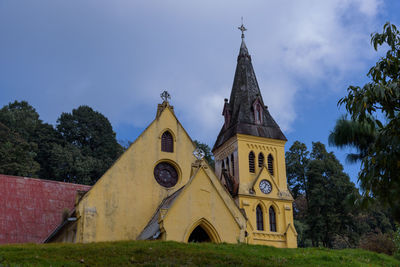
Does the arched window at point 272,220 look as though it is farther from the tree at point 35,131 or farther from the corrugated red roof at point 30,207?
the tree at point 35,131

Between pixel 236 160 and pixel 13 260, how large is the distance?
23188 millimetres

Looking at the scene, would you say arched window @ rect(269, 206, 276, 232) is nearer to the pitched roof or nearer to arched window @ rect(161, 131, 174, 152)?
arched window @ rect(161, 131, 174, 152)

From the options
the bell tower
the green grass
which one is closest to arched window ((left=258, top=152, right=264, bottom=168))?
the bell tower

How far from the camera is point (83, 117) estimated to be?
61562 mm

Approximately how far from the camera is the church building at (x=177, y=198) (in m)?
23.7

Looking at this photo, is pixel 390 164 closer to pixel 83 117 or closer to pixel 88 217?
pixel 88 217

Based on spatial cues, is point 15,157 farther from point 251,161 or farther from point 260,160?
point 260,160

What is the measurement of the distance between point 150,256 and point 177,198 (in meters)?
6.30

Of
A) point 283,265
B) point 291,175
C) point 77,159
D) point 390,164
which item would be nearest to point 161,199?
point 283,265

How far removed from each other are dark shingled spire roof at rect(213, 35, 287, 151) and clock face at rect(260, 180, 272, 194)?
3.61 metres

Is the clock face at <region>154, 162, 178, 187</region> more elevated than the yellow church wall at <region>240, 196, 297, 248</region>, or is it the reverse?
the clock face at <region>154, 162, 178, 187</region>

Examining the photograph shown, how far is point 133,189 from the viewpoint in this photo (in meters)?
26.0

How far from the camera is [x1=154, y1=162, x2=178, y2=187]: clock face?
27.1 metres

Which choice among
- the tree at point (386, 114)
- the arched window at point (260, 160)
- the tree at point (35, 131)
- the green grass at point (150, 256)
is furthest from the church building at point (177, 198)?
the tree at point (35, 131)
